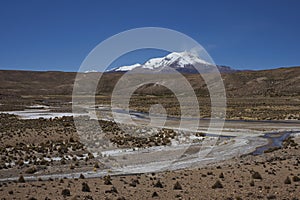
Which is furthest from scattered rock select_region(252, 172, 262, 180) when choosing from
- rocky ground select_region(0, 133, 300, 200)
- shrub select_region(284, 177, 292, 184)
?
shrub select_region(284, 177, 292, 184)

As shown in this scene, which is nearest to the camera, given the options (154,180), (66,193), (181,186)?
(66,193)

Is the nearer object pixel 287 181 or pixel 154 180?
pixel 287 181

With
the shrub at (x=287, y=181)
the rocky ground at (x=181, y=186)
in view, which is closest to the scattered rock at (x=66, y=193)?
the rocky ground at (x=181, y=186)

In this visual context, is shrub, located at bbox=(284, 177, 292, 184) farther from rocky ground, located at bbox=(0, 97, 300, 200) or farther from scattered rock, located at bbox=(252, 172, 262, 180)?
scattered rock, located at bbox=(252, 172, 262, 180)

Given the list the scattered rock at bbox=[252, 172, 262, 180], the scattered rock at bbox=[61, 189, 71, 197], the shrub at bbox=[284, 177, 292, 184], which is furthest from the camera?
the scattered rock at bbox=[252, 172, 262, 180]

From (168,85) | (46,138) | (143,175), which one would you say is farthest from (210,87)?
(143,175)

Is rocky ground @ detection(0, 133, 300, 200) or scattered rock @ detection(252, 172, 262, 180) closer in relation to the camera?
rocky ground @ detection(0, 133, 300, 200)

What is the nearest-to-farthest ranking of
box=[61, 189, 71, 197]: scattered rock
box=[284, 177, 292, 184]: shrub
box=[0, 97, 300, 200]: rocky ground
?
box=[61, 189, 71, 197]: scattered rock < box=[0, 97, 300, 200]: rocky ground < box=[284, 177, 292, 184]: shrub

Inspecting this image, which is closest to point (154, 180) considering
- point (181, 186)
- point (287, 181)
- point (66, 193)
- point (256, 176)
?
point (181, 186)

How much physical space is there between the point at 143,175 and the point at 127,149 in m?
8.96

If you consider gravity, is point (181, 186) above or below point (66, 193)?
below

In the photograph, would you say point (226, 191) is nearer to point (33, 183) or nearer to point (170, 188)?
point (170, 188)

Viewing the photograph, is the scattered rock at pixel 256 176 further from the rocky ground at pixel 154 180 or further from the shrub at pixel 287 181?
the shrub at pixel 287 181

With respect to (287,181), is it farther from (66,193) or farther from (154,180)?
(66,193)
